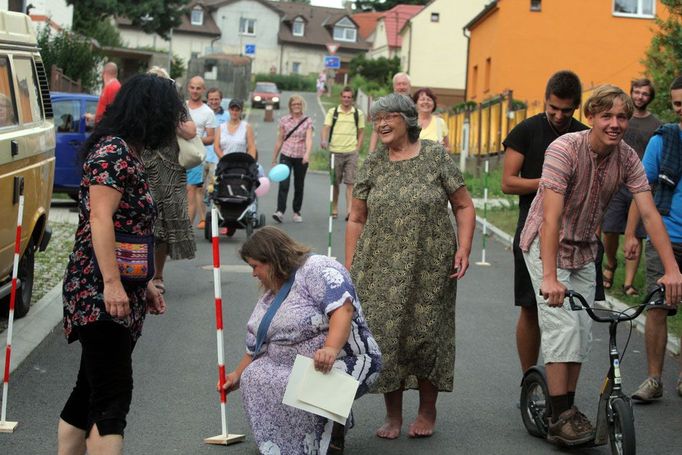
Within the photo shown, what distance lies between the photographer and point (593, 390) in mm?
8016

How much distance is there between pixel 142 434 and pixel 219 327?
2.64 ft

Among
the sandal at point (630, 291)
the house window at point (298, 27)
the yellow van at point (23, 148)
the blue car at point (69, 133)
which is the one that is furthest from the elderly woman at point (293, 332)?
the house window at point (298, 27)

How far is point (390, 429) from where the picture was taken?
6.66m

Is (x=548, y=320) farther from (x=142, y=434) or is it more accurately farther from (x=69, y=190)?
(x=69, y=190)

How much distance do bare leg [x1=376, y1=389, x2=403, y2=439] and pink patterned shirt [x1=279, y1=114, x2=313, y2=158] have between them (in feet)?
37.2

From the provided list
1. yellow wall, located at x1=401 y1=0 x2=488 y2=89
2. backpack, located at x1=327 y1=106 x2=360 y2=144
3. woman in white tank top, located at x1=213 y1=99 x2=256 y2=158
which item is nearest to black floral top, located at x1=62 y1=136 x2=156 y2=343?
woman in white tank top, located at x1=213 y1=99 x2=256 y2=158

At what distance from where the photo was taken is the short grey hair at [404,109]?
657 centimetres

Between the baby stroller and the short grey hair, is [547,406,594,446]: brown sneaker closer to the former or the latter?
the short grey hair

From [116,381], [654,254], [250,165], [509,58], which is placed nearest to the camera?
[116,381]

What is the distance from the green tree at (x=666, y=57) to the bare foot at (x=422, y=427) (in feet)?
20.9

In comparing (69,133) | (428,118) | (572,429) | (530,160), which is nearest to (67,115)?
(69,133)

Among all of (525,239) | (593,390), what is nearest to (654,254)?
(593,390)

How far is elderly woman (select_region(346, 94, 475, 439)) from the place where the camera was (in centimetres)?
646

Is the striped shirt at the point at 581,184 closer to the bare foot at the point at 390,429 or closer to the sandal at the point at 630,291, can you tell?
the bare foot at the point at 390,429
